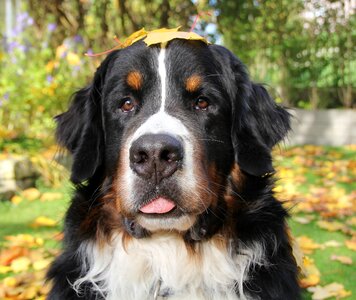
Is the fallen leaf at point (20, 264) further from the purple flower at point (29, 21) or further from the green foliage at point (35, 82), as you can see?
the purple flower at point (29, 21)

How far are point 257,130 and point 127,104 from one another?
774 mm

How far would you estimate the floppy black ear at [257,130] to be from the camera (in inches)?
117

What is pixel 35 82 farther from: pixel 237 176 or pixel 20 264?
pixel 237 176

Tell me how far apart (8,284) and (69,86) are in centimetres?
502

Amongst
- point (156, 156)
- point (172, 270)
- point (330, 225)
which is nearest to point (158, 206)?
point (156, 156)

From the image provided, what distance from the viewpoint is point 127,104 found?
296 centimetres

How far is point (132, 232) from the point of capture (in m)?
2.89

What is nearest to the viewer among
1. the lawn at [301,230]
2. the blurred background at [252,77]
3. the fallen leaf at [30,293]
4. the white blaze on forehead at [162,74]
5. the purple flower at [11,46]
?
the white blaze on forehead at [162,74]

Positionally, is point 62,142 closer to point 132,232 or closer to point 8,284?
point 132,232

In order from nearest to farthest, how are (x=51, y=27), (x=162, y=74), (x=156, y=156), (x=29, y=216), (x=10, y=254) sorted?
(x=156, y=156) → (x=162, y=74) → (x=10, y=254) → (x=29, y=216) → (x=51, y=27)

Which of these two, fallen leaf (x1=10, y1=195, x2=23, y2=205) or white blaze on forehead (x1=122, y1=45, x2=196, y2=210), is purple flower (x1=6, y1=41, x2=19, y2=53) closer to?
fallen leaf (x1=10, y1=195, x2=23, y2=205)

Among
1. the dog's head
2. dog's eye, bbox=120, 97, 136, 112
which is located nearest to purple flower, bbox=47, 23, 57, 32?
the dog's head

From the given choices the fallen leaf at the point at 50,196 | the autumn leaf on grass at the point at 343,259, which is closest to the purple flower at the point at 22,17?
the fallen leaf at the point at 50,196

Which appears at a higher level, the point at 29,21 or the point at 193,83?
the point at 29,21
